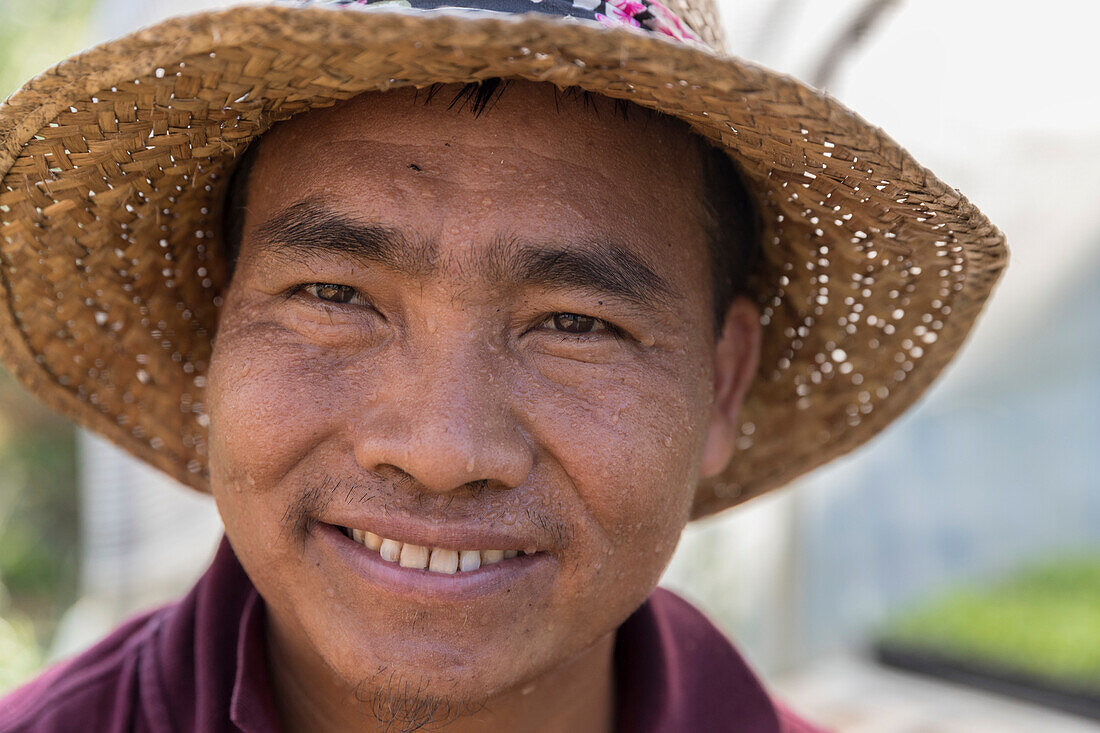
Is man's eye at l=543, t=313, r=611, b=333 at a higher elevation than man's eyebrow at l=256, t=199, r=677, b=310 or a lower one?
lower

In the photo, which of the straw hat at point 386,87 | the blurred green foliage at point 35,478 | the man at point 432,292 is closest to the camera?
the straw hat at point 386,87

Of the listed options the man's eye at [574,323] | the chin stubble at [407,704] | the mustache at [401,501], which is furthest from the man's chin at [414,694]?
the man's eye at [574,323]

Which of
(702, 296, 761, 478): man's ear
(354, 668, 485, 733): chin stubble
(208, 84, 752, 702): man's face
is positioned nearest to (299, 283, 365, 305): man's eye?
(208, 84, 752, 702): man's face

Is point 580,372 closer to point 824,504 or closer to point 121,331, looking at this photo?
point 121,331

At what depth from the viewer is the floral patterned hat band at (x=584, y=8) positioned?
133 cm

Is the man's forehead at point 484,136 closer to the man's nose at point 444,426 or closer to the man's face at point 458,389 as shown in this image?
the man's face at point 458,389

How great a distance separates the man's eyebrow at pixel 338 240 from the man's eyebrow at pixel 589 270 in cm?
12

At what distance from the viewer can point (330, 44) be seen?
1.15 m

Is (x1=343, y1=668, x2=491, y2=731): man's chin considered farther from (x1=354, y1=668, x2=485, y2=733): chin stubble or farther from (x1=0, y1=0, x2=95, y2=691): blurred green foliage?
(x1=0, y1=0, x2=95, y2=691): blurred green foliage

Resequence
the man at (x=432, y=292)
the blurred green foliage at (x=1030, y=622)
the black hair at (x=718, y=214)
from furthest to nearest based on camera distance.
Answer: the blurred green foliage at (x=1030, y=622), the black hair at (x=718, y=214), the man at (x=432, y=292)

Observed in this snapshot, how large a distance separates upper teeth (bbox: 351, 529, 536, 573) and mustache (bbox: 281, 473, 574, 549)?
0.05 m

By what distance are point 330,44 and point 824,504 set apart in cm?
434

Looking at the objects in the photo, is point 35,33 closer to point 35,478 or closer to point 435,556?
point 35,478

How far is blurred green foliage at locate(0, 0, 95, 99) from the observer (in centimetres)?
548
